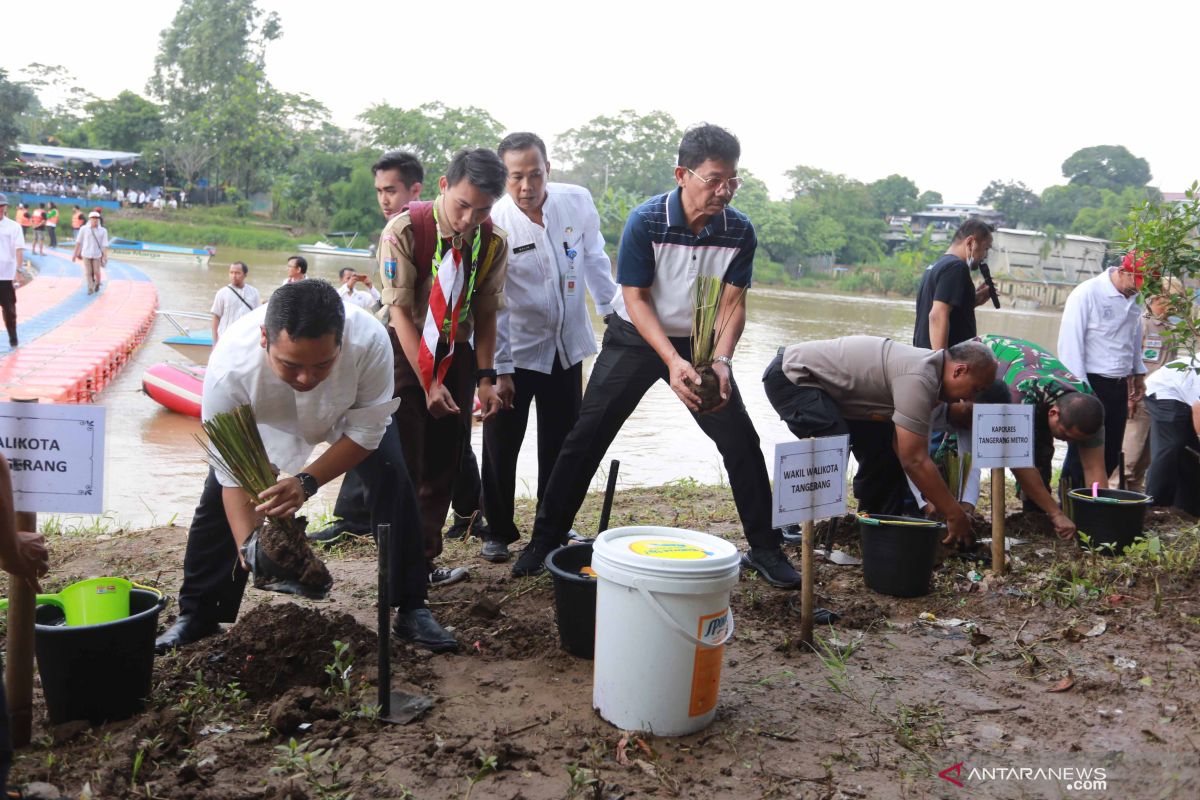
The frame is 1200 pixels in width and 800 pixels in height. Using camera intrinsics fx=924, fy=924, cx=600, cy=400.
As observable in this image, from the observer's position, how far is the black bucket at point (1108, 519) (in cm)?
414

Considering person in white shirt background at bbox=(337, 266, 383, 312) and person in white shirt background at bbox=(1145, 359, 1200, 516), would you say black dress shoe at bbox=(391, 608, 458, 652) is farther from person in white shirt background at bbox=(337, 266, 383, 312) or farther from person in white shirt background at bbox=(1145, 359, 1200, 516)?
person in white shirt background at bbox=(337, 266, 383, 312)

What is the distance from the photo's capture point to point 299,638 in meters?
2.77

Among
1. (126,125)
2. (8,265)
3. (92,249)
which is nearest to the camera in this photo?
(8,265)

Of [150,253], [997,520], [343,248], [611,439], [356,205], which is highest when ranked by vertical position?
[356,205]

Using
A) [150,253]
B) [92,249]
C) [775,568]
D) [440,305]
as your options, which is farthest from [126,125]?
[775,568]

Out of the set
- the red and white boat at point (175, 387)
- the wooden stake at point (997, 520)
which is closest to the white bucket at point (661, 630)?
the wooden stake at point (997, 520)

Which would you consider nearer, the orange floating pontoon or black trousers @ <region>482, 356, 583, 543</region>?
black trousers @ <region>482, 356, 583, 543</region>

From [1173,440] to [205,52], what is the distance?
62373 millimetres

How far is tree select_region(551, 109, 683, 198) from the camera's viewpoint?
59281 millimetres

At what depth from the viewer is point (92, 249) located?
16.7 metres

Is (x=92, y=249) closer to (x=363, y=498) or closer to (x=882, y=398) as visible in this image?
(x=363, y=498)

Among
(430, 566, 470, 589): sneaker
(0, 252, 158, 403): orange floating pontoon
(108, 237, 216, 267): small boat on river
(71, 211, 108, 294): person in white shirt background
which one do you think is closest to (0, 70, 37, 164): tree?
(108, 237, 216, 267): small boat on river

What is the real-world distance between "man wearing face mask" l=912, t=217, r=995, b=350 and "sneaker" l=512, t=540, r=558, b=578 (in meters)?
2.60

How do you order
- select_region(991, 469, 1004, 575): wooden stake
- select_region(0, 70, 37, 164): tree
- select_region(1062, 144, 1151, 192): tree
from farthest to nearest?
select_region(1062, 144, 1151, 192): tree < select_region(0, 70, 37, 164): tree < select_region(991, 469, 1004, 575): wooden stake
